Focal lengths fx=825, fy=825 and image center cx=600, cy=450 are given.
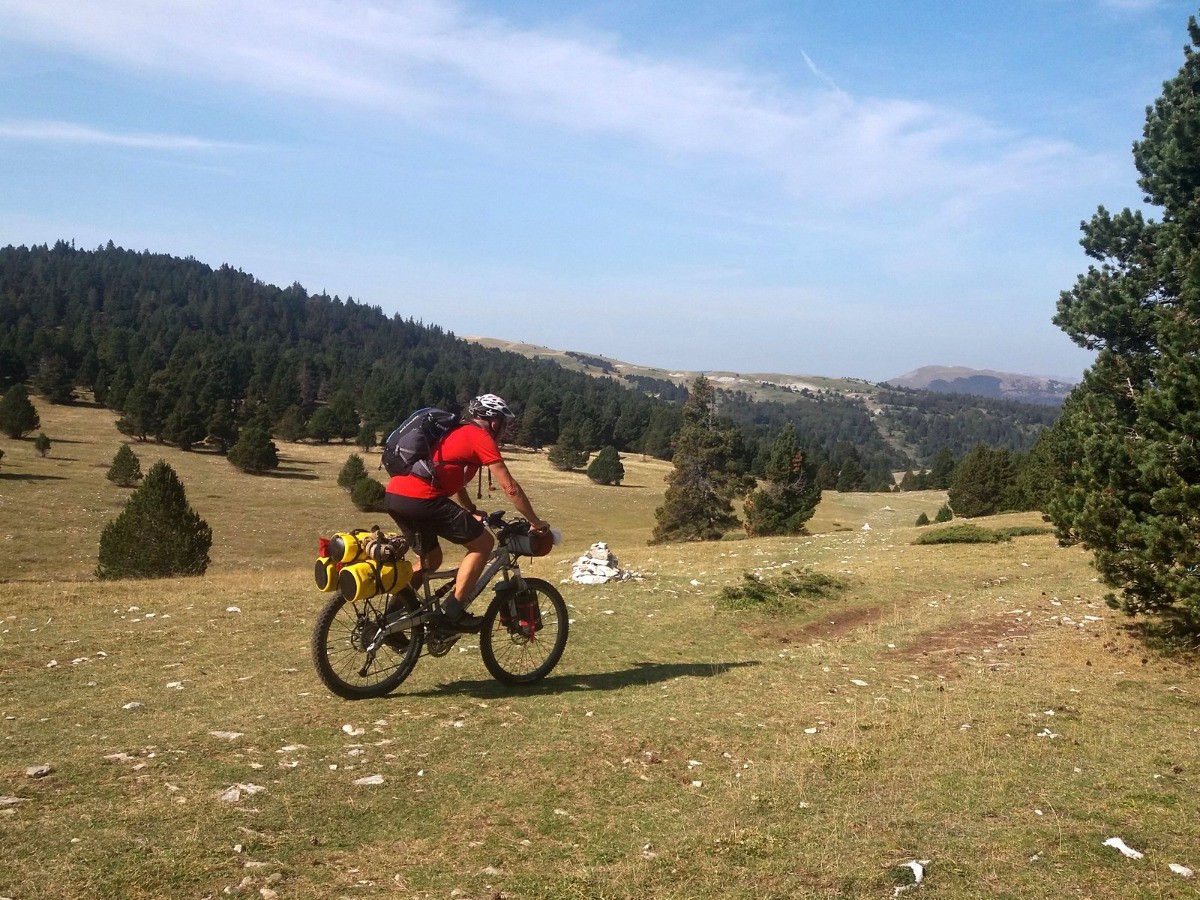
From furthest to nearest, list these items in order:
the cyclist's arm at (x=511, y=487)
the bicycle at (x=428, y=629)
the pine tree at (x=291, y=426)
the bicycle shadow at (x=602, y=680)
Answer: the pine tree at (x=291, y=426), the bicycle shadow at (x=602, y=680), the bicycle at (x=428, y=629), the cyclist's arm at (x=511, y=487)

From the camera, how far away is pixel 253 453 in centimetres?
8656

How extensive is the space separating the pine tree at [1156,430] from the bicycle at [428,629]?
742cm

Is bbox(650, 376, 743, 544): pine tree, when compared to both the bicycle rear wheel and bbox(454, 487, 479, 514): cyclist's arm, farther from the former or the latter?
the bicycle rear wheel

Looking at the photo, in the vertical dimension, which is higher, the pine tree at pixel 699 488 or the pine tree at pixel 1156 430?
the pine tree at pixel 1156 430

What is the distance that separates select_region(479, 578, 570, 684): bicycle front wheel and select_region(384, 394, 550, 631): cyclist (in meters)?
0.49

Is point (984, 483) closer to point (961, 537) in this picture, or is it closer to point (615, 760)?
point (961, 537)

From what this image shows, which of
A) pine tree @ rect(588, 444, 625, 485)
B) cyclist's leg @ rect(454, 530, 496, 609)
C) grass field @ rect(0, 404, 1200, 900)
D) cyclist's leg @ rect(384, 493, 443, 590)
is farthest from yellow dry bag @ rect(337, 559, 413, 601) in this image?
pine tree @ rect(588, 444, 625, 485)

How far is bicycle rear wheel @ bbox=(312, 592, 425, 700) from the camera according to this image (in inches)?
311

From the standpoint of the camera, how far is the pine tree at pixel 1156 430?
996cm

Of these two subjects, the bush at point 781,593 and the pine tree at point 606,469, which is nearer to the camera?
the bush at point 781,593

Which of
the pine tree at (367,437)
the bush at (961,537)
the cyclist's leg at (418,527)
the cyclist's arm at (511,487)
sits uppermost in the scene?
the cyclist's arm at (511,487)

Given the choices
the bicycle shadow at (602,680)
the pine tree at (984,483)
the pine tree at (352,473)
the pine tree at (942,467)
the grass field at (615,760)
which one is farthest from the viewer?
the pine tree at (942,467)

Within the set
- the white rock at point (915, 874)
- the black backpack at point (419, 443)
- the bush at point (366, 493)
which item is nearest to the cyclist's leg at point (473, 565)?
the black backpack at point (419, 443)

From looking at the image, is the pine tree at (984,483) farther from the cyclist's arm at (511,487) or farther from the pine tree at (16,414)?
the pine tree at (16,414)
